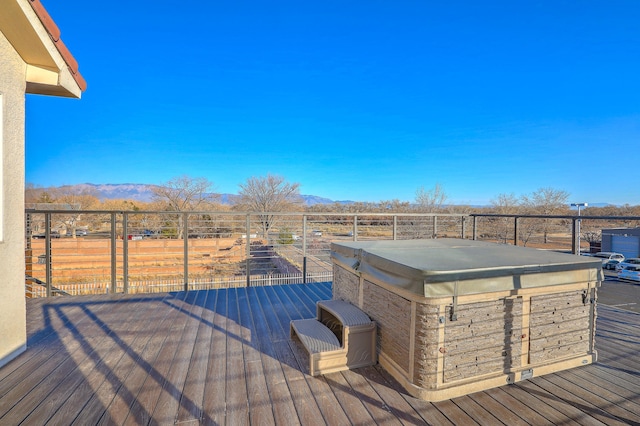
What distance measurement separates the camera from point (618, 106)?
48.7ft

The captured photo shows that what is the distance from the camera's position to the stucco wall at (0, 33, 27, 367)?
187 cm

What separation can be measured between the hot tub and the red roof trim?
2.56 m

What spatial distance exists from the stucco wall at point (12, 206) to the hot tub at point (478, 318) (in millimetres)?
2397

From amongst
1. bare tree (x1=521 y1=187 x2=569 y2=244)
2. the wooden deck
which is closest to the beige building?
the wooden deck

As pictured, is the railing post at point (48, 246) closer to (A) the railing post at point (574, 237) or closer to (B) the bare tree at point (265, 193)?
(A) the railing post at point (574, 237)


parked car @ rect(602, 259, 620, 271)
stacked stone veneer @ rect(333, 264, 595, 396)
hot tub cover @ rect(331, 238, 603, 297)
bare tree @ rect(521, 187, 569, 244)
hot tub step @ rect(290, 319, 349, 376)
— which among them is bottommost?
parked car @ rect(602, 259, 620, 271)

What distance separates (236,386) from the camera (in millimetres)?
1620

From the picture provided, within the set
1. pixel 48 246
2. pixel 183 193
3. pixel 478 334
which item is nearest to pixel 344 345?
pixel 478 334

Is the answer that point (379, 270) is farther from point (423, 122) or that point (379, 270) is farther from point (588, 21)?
point (423, 122)

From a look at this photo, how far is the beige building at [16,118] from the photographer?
1.82 metres

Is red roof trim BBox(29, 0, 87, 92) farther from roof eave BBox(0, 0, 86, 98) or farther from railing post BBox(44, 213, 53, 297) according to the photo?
railing post BBox(44, 213, 53, 297)

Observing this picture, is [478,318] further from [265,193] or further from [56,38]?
[265,193]

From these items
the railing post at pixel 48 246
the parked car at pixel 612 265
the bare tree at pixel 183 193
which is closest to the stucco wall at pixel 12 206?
the railing post at pixel 48 246

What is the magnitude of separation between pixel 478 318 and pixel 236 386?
4.51 ft
